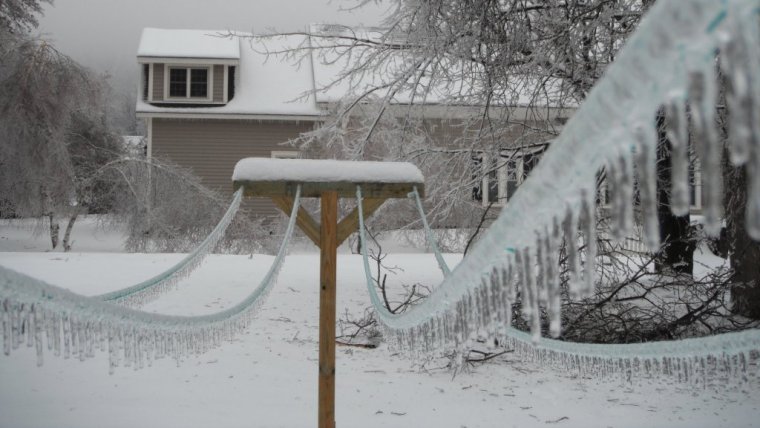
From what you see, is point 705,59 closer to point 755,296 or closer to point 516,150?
point 755,296

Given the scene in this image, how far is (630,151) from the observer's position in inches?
23.6

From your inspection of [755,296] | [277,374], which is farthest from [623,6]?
[277,374]

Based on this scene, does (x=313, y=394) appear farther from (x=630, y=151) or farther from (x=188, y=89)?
(x=188, y=89)

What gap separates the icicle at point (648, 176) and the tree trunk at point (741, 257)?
5977 mm

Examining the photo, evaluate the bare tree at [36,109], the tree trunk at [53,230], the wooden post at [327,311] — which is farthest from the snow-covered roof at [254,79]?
the wooden post at [327,311]

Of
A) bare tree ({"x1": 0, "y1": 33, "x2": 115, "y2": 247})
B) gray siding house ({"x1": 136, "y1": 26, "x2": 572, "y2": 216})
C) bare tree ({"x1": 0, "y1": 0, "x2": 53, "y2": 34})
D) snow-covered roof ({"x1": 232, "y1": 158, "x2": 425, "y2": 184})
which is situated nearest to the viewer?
snow-covered roof ({"x1": 232, "y1": 158, "x2": 425, "y2": 184})

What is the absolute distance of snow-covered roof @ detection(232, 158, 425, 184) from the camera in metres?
3.06

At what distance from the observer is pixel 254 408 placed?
13.0 feet

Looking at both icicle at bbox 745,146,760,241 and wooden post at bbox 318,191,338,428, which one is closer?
icicle at bbox 745,146,760,241

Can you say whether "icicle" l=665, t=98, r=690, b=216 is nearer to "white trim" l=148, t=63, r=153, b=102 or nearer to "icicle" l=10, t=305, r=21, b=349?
"icicle" l=10, t=305, r=21, b=349

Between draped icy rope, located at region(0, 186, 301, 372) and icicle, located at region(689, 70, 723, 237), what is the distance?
1.35 m

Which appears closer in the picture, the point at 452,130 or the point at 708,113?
the point at 708,113

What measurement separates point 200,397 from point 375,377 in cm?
139

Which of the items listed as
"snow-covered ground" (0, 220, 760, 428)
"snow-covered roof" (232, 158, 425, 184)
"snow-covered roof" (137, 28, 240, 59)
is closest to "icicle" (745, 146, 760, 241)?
"snow-covered roof" (232, 158, 425, 184)
